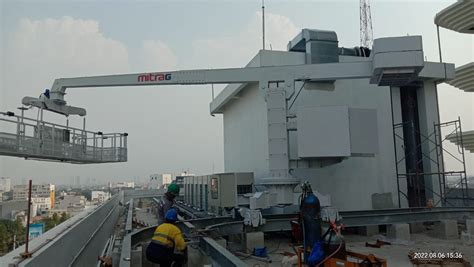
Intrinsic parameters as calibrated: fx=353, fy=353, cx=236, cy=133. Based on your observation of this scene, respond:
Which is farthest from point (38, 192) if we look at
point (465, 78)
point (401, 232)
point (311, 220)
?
point (465, 78)

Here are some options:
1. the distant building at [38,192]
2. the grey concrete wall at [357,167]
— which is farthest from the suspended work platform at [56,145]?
the grey concrete wall at [357,167]

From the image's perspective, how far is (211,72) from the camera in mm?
10711

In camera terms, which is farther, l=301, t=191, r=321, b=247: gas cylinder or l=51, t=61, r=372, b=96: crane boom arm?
l=51, t=61, r=372, b=96: crane boom arm

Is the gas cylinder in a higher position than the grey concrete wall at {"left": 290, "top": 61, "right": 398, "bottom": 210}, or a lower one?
lower

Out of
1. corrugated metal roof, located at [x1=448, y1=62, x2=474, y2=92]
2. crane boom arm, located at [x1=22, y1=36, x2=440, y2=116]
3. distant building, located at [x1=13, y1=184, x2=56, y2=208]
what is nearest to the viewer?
distant building, located at [x1=13, y1=184, x2=56, y2=208]

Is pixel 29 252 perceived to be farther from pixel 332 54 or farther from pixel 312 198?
pixel 332 54

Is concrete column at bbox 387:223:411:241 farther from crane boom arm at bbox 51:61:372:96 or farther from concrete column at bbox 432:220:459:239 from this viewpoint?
crane boom arm at bbox 51:61:372:96

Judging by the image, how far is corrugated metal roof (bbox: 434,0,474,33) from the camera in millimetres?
16484

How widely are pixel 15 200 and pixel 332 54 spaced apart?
11.5 meters

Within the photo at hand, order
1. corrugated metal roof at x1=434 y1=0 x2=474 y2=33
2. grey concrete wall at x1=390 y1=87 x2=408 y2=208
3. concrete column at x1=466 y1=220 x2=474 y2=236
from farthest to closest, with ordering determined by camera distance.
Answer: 1. corrugated metal roof at x1=434 y1=0 x2=474 y2=33
2. grey concrete wall at x1=390 y1=87 x2=408 y2=208
3. concrete column at x1=466 y1=220 x2=474 y2=236

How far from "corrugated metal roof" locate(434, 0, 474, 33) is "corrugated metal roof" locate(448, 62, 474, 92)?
197 centimetres

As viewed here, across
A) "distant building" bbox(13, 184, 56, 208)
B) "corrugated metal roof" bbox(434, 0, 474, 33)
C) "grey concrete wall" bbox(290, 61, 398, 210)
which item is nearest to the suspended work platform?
"distant building" bbox(13, 184, 56, 208)

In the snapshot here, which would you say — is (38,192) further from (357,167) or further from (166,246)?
(357,167)

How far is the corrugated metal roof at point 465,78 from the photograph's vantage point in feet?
56.7
